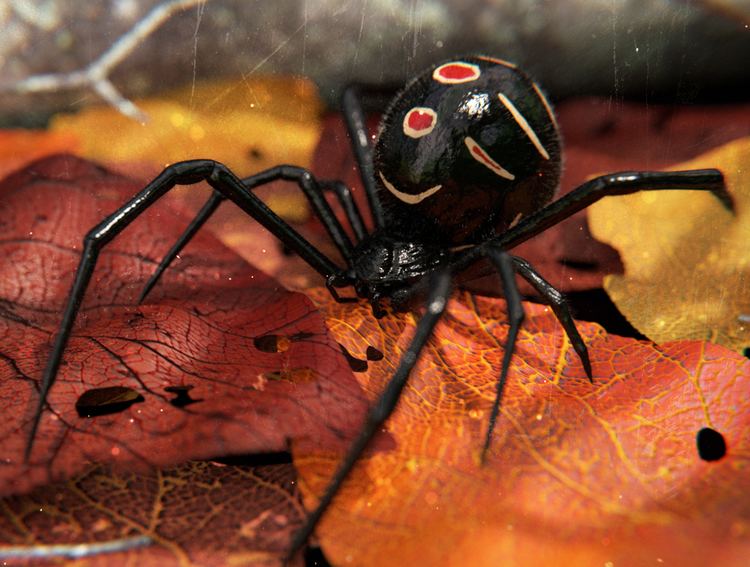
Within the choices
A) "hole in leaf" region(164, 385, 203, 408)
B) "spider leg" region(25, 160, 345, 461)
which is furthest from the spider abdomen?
"hole in leaf" region(164, 385, 203, 408)

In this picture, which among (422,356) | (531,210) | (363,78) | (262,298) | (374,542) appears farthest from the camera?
(363,78)

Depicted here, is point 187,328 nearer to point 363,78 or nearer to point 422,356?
point 422,356

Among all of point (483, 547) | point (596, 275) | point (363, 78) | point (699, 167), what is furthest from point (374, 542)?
point (363, 78)

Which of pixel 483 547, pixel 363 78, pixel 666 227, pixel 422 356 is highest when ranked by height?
pixel 363 78

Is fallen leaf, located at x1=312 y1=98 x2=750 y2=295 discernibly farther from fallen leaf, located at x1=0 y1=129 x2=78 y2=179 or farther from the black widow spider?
fallen leaf, located at x1=0 y1=129 x2=78 y2=179

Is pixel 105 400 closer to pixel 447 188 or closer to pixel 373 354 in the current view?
pixel 373 354

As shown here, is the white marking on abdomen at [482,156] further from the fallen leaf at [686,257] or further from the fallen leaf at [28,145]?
the fallen leaf at [28,145]

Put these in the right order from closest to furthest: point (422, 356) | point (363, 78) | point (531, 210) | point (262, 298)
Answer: point (422, 356), point (262, 298), point (531, 210), point (363, 78)

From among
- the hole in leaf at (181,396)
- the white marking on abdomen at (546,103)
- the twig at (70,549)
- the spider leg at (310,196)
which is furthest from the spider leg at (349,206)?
the twig at (70,549)
